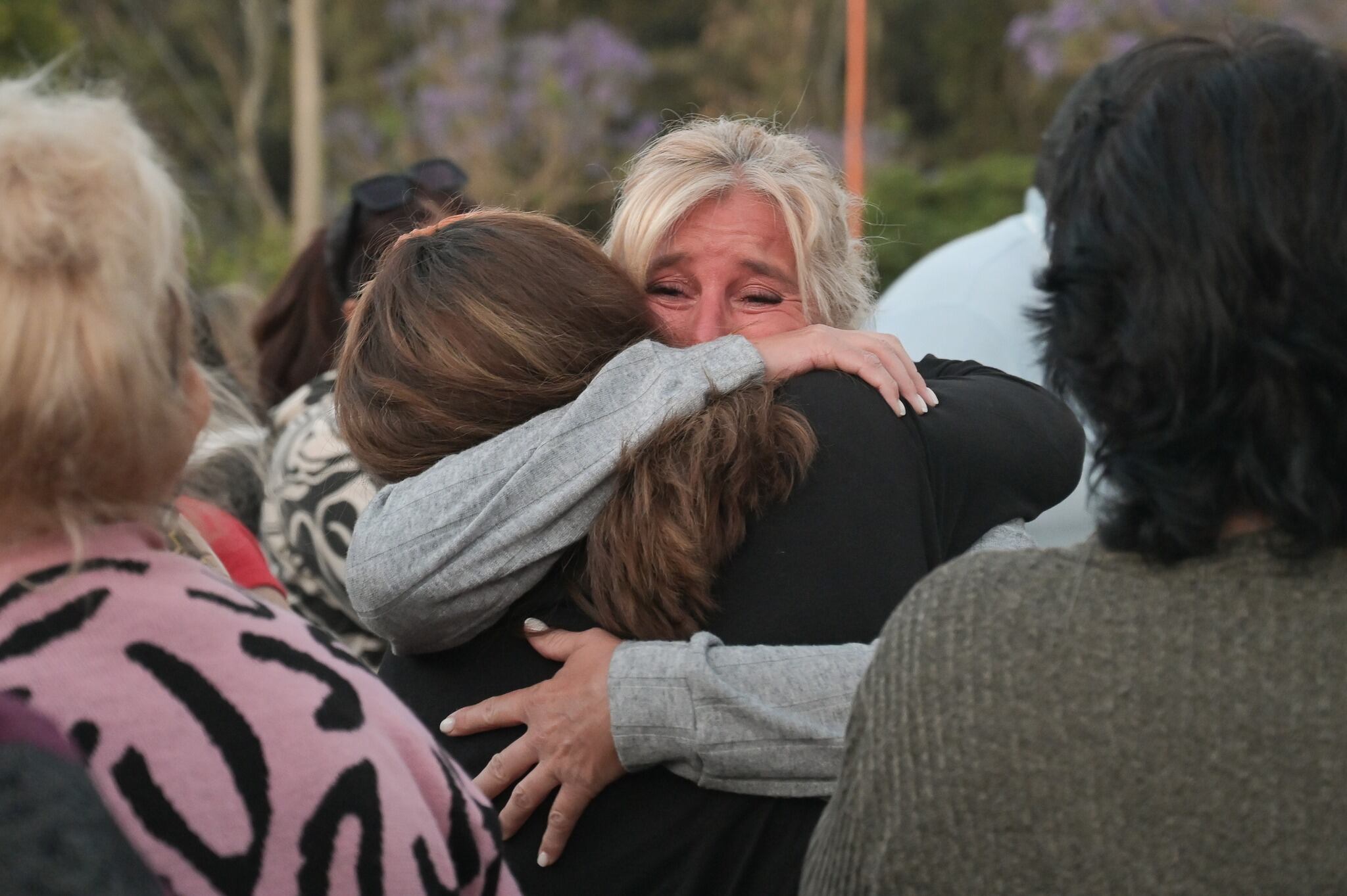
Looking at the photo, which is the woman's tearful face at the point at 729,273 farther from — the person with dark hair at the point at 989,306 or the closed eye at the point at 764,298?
the person with dark hair at the point at 989,306

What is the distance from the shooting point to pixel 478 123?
52.0ft

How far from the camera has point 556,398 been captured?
1756 millimetres

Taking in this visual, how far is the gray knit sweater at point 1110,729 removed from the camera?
1175 millimetres

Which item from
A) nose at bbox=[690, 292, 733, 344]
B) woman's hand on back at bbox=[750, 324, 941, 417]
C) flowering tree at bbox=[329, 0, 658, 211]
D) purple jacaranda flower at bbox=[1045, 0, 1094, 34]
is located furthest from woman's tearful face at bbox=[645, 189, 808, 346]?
flowering tree at bbox=[329, 0, 658, 211]

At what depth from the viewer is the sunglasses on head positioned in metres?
3.80

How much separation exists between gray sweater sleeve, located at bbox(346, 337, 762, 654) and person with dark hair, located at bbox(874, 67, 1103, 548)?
1.82 meters

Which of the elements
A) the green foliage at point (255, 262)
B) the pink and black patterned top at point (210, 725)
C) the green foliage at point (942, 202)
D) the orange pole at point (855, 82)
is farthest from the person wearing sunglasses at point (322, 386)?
the green foliage at point (942, 202)

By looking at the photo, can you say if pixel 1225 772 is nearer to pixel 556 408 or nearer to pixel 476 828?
pixel 476 828

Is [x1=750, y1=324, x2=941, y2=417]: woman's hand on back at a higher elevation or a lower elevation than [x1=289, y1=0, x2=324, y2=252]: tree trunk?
higher

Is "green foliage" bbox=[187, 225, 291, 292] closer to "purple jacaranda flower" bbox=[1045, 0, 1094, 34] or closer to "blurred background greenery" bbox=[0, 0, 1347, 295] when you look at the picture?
"blurred background greenery" bbox=[0, 0, 1347, 295]

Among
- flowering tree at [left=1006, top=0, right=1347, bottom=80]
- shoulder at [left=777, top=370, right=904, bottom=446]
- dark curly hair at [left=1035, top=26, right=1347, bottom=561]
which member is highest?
dark curly hair at [left=1035, top=26, right=1347, bottom=561]

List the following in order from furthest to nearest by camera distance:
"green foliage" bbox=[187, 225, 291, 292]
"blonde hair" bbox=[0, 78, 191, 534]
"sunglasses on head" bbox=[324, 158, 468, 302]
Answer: "green foliage" bbox=[187, 225, 291, 292]
"sunglasses on head" bbox=[324, 158, 468, 302]
"blonde hair" bbox=[0, 78, 191, 534]

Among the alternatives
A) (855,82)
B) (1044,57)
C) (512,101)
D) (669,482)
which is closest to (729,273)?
(669,482)

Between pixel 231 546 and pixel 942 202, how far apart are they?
38.7ft
